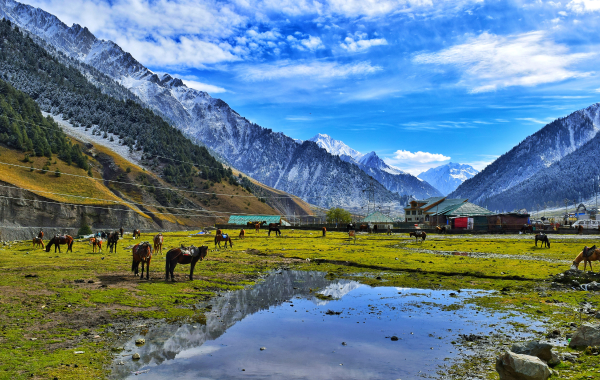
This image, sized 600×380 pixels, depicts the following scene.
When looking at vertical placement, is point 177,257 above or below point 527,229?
below

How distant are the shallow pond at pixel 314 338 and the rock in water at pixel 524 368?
2.02 metres

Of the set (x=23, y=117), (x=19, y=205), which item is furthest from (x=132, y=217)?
(x=23, y=117)

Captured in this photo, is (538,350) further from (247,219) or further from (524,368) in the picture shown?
(247,219)

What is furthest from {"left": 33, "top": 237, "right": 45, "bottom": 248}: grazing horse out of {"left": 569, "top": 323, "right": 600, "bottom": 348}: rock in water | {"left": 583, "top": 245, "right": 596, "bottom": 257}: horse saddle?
{"left": 583, "top": 245, "right": 596, "bottom": 257}: horse saddle

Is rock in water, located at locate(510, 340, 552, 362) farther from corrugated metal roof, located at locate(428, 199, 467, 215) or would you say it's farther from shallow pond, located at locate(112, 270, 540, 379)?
corrugated metal roof, located at locate(428, 199, 467, 215)

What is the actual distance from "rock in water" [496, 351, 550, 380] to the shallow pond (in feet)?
6.62

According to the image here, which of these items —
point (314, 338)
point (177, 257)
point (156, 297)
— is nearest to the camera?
point (314, 338)

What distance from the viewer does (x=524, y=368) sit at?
9961 mm

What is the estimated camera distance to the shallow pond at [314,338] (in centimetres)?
1209

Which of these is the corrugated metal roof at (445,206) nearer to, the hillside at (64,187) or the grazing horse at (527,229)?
the grazing horse at (527,229)

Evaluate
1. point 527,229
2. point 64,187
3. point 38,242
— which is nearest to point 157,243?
point 38,242

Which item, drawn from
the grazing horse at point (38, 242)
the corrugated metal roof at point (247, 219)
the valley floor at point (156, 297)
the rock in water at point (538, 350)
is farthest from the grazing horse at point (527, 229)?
the corrugated metal roof at point (247, 219)

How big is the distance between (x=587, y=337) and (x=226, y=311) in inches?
538

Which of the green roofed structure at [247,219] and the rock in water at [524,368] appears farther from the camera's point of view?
the green roofed structure at [247,219]
